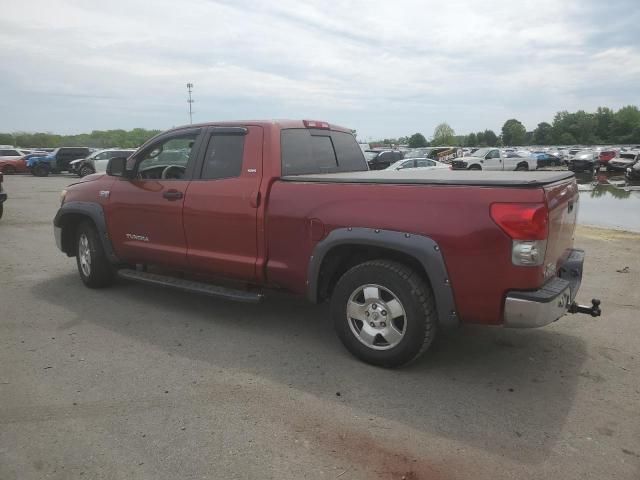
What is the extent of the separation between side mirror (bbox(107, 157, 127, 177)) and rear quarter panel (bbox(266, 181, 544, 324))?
2280mm

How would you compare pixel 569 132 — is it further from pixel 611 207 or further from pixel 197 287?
pixel 197 287

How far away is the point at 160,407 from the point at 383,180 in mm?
2130

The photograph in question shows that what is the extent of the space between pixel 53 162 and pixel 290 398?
3255 centimetres

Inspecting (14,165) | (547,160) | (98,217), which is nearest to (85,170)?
(14,165)

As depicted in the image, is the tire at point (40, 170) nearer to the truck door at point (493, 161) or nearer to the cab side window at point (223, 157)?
the truck door at point (493, 161)

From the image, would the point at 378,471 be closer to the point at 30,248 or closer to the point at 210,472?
the point at 210,472

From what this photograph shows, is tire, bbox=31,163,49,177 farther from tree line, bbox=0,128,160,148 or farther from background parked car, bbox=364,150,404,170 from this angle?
tree line, bbox=0,128,160,148

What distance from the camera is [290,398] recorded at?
3.48 m

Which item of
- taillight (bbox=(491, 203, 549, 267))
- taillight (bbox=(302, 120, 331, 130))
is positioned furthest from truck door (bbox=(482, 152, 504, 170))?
taillight (bbox=(491, 203, 549, 267))

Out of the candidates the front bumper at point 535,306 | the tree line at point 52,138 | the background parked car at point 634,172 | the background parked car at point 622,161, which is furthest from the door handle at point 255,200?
the tree line at point 52,138

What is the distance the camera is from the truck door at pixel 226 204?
175 inches

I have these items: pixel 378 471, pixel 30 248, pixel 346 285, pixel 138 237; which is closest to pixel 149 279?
pixel 138 237

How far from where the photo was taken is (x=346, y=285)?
154 inches

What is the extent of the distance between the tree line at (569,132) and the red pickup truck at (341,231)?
398ft
